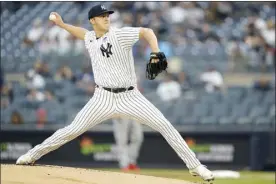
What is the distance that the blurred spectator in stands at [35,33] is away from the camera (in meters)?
17.5

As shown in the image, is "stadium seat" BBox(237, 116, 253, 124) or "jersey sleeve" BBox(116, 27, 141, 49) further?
"stadium seat" BBox(237, 116, 253, 124)

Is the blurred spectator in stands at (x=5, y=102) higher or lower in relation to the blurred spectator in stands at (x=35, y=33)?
lower

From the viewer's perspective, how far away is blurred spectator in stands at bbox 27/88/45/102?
16.4 meters

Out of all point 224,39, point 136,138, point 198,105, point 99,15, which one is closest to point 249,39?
point 224,39

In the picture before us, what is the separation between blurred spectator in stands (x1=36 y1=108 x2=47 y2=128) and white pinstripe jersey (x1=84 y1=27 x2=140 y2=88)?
803cm

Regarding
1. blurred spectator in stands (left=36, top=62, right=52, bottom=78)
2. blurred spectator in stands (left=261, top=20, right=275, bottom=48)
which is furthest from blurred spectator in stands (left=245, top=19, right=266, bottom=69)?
blurred spectator in stands (left=36, top=62, right=52, bottom=78)

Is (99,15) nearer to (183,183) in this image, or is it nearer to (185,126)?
(183,183)

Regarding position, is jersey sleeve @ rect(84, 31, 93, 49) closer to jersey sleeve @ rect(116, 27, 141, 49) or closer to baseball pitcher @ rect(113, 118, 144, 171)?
jersey sleeve @ rect(116, 27, 141, 49)

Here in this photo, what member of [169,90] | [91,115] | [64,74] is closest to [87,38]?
[91,115]

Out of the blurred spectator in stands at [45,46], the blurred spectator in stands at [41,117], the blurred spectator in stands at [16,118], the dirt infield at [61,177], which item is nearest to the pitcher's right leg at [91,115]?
the dirt infield at [61,177]

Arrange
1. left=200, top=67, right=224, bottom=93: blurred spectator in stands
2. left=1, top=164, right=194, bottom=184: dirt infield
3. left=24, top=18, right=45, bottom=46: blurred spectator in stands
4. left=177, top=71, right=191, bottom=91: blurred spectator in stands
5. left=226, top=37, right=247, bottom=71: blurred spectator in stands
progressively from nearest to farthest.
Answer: left=1, top=164, right=194, bottom=184: dirt infield
left=177, top=71, right=191, bottom=91: blurred spectator in stands
left=200, top=67, right=224, bottom=93: blurred spectator in stands
left=226, top=37, right=247, bottom=71: blurred spectator in stands
left=24, top=18, right=45, bottom=46: blurred spectator in stands

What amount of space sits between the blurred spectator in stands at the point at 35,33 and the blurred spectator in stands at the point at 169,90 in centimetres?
331

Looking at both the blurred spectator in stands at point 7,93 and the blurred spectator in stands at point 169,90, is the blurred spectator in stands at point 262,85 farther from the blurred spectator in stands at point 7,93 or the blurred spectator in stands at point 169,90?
the blurred spectator in stands at point 7,93

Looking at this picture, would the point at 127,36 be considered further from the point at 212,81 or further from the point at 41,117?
the point at 212,81
